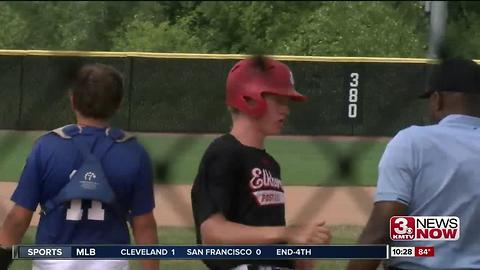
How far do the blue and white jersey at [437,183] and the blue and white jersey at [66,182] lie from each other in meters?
0.38

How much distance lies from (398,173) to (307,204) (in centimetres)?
311

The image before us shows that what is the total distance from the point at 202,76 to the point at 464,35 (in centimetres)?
279

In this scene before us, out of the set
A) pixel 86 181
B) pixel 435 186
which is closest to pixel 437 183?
pixel 435 186

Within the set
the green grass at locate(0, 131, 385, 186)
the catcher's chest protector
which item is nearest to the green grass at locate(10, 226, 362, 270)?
the green grass at locate(0, 131, 385, 186)

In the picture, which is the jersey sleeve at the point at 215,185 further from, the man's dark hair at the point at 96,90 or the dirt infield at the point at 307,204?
the dirt infield at the point at 307,204

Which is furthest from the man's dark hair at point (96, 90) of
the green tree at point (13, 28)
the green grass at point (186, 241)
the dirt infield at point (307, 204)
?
the dirt infield at point (307, 204)

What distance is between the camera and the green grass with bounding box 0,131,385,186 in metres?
2.96

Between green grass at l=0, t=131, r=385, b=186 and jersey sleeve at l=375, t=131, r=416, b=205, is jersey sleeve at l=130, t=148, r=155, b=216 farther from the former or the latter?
green grass at l=0, t=131, r=385, b=186

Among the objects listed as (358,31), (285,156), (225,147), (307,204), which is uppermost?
(358,31)

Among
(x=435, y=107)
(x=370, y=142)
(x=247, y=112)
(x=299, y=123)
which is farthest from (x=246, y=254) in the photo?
(x=299, y=123)

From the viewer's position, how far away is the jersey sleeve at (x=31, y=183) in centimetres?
146

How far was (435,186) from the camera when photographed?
1411mm

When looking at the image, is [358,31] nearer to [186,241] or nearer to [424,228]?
[424,228]

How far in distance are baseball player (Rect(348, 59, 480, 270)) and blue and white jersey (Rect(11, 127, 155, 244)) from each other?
0.36 metres
